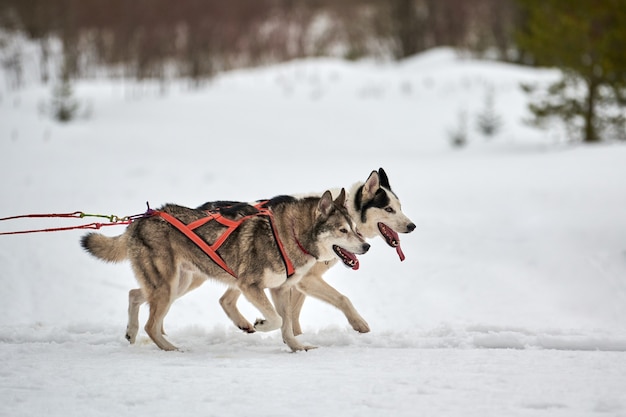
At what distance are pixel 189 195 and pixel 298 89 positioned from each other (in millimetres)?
11905

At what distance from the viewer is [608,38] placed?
48.7ft

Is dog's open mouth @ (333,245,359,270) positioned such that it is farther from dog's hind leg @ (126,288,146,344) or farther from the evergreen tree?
the evergreen tree

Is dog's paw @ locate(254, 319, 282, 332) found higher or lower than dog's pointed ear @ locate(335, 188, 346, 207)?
lower

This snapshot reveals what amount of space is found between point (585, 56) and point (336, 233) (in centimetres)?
1191

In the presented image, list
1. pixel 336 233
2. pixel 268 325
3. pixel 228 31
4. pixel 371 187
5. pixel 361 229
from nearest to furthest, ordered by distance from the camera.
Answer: pixel 268 325, pixel 336 233, pixel 371 187, pixel 361 229, pixel 228 31

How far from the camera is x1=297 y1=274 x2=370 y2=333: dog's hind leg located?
611 centimetres

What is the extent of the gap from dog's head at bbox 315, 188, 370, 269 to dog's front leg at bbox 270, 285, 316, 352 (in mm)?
434

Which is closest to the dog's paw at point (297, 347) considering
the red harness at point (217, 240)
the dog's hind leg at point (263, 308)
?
the dog's hind leg at point (263, 308)

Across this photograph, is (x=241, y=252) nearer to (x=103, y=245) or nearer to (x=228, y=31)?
(x=103, y=245)

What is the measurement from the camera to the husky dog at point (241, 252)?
18.6 ft

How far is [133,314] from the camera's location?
5871 mm

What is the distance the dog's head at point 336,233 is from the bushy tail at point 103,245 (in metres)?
1.65

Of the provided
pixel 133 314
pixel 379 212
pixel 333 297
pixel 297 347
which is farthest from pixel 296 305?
pixel 133 314

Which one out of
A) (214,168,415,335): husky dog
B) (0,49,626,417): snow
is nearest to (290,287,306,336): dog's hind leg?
(214,168,415,335): husky dog
